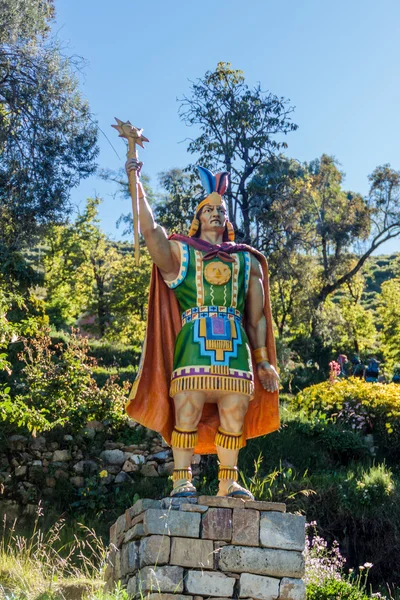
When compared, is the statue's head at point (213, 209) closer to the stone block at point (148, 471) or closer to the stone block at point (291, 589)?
the stone block at point (291, 589)

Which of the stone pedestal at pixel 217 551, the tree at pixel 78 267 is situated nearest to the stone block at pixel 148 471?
the stone pedestal at pixel 217 551

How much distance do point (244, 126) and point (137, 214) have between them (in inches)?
451

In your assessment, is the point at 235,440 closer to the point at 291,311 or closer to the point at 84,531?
the point at 84,531

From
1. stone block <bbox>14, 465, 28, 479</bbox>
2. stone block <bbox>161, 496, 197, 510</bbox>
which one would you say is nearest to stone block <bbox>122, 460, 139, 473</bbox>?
stone block <bbox>14, 465, 28, 479</bbox>

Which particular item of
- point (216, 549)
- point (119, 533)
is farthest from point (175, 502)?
point (119, 533)

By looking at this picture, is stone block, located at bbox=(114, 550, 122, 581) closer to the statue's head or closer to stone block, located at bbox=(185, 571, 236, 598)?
stone block, located at bbox=(185, 571, 236, 598)

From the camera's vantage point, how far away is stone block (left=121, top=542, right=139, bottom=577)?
17.0 feet

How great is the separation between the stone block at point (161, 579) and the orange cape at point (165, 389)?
1146mm

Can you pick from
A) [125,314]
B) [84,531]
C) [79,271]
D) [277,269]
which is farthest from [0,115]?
[79,271]

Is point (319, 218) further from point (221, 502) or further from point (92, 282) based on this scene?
point (221, 502)

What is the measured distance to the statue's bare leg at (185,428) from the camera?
18.2 ft

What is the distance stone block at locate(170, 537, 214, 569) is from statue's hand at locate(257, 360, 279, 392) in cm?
134

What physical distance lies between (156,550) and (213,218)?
2495 mm

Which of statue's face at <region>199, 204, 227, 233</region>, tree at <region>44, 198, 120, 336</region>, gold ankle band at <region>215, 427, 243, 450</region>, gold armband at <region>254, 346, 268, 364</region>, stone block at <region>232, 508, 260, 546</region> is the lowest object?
stone block at <region>232, 508, 260, 546</region>
